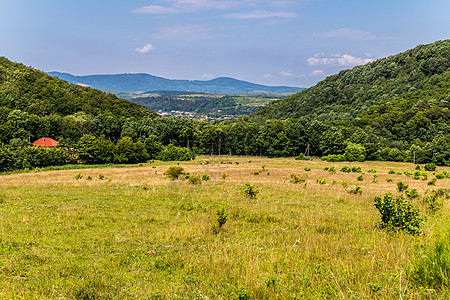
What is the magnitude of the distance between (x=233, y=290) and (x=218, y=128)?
10873cm

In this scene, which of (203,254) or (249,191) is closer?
(203,254)

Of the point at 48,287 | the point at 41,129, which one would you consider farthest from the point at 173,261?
the point at 41,129

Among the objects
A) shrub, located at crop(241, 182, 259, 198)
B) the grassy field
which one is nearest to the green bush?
shrub, located at crop(241, 182, 259, 198)

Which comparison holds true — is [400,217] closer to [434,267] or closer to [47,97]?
[434,267]

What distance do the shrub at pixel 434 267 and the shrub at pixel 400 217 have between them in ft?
13.3

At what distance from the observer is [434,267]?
5.68m

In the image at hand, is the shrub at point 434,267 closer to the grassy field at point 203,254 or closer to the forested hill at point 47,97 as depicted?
the grassy field at point 203,254

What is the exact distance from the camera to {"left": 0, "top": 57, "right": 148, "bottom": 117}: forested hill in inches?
5123

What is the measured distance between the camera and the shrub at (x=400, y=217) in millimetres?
9938

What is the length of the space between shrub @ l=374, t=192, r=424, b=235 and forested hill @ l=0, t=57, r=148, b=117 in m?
148

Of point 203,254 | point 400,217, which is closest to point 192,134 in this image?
point 400,217

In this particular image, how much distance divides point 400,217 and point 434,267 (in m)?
5.20

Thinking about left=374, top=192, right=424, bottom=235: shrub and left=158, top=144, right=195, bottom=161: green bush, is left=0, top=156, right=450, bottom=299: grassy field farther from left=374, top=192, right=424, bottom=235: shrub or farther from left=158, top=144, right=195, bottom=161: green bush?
left=158, top=144, right=195, bottom=161: green bush

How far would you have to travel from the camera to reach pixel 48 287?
6246mm
